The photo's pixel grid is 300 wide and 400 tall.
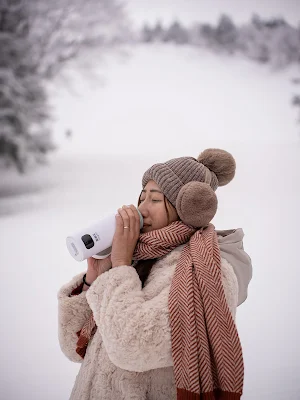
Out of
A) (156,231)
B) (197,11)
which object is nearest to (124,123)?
(197,11)

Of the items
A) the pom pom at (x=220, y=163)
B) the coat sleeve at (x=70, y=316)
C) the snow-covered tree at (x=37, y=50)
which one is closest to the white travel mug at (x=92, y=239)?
the coat sleeve at (x=70, y=316)

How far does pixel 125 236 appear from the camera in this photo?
0.83 metres

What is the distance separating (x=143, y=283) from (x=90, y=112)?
1.62 meters

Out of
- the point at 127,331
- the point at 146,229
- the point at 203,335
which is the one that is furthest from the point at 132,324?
the point at 146,229

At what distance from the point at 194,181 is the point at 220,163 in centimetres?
16

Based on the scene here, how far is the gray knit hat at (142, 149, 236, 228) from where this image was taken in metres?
0.81

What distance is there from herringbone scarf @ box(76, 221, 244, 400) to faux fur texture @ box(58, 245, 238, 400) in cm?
3

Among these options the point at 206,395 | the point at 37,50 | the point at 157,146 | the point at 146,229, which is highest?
the point at 37,50

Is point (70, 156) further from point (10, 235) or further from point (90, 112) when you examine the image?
point (10, 235)

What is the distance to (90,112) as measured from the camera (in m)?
2.29

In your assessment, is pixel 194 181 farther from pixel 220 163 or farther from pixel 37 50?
pixel 37 50

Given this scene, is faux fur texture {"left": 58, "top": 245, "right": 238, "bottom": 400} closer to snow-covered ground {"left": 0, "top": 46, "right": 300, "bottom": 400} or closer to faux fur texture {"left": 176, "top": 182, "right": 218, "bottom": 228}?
faux fur texture {"left": 176, "top": 182, "right": 218, "bottom": 228}

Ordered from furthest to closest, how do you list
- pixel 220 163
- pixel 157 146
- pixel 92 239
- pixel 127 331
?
pixel 157 146 → pixel 220 163 → pixel 92 239 → pixel 127 331

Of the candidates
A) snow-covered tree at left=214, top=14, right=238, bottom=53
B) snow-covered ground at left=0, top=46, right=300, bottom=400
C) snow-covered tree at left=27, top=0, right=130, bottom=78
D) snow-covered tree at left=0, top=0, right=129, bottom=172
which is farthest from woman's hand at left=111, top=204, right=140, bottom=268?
snow-covered tree at left=214, top=14, right=238, bottom=53
